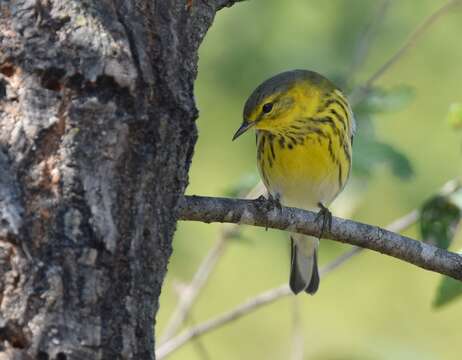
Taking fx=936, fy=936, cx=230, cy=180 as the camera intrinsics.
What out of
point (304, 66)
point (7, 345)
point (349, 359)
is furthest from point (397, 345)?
point (7, 345)

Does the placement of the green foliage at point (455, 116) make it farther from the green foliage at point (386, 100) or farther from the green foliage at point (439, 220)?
the green foliage at point (386, 100)

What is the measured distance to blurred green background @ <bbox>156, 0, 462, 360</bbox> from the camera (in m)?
5.39

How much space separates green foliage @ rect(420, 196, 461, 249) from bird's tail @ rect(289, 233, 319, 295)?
0.98 m

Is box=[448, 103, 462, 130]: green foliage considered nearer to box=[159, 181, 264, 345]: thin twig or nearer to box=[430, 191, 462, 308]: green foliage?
box=[430, 191, 462, 308]: green foliage

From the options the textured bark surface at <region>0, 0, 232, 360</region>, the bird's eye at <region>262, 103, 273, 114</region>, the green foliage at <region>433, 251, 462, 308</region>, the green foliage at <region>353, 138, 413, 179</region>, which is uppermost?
the bird's eye at <region>262, 103, 273, 114</region>

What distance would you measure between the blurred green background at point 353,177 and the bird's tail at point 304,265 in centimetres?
19

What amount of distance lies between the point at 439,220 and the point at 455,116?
0.43m

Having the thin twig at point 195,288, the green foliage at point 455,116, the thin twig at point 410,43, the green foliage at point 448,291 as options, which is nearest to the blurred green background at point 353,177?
the thin twig at point 410,43

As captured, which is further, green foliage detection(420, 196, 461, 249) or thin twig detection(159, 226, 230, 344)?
thin twig detection(159, 226, 230, 344)

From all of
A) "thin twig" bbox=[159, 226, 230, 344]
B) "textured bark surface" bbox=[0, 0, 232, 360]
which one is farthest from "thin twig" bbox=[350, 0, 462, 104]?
"textured bark surface" bbox=[0, 0, 232, 360]

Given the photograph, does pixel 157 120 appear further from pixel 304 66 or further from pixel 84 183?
pixel 304 66

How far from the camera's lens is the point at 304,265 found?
509 cm

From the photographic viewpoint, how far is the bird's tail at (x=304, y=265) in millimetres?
4780

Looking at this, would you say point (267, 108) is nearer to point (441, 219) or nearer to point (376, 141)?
point (376, 141)
